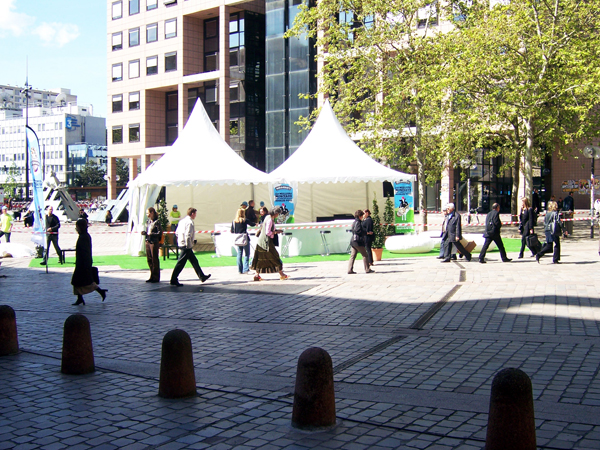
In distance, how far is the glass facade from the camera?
46.6 m

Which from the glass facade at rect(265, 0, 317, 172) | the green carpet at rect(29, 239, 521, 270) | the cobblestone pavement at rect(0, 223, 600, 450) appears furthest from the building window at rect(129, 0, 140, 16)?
the cobblestone pavement at rect(0, 223, 600, 450)

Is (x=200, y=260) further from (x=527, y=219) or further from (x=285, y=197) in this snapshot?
(x=527, y=219)

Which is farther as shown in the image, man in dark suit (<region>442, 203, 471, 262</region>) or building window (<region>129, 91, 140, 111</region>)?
building window (<region>129, 91, 140, 111</region>)

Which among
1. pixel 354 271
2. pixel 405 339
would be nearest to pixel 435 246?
pixel 354 271

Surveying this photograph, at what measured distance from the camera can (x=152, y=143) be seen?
54.2 meters

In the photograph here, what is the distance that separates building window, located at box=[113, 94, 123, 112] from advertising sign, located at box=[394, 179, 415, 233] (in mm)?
37966

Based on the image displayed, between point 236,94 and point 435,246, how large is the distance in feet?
110

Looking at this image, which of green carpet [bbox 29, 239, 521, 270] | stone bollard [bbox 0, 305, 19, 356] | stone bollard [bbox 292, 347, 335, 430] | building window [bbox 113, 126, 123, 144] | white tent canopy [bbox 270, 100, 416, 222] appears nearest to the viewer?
stone bollard [bbox 292, 347, 335, 430]

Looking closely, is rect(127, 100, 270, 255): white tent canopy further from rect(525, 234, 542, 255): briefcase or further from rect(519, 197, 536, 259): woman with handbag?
rect(525, 234, 542, 255): briefcase

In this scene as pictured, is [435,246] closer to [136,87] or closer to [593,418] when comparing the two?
[593,418]

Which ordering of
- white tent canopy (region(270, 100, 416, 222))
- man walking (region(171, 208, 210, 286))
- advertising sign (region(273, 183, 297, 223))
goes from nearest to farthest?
man walking (region(171, 208, 210, 286)) < white tent canopy (region(270, 100, 416, 222)) < advertising sign (region(273, 183, 297, 223))

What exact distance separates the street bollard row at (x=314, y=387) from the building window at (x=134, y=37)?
51363 millimetres

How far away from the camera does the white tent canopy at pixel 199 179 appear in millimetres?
22203

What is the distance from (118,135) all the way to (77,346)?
52031mm
